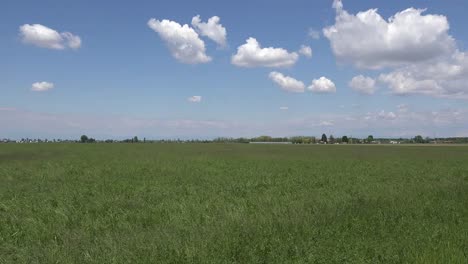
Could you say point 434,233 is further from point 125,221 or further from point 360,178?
point 360,178

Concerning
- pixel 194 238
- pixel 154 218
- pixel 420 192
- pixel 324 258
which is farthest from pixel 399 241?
pixel 420 192

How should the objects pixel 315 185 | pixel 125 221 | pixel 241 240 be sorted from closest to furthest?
pixel 241 240 → pixel 125 221 → pixel 315 185

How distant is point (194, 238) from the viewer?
33.1 ft

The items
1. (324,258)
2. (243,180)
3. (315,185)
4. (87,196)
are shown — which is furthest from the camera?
(243,180)

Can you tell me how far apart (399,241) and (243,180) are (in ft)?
48.0

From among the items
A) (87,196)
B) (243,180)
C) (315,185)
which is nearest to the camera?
(87,196)

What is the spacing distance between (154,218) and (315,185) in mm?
10944

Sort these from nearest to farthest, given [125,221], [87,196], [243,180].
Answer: [125,221] → [87,196] → [243,180]

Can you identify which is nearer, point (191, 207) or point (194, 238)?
point (194, 238)

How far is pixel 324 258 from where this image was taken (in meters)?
8.66

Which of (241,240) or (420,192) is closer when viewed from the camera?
(241,240)

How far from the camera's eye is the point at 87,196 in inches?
697

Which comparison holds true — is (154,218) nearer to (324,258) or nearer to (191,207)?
(191,207)

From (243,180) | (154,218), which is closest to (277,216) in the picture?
(154,218)
